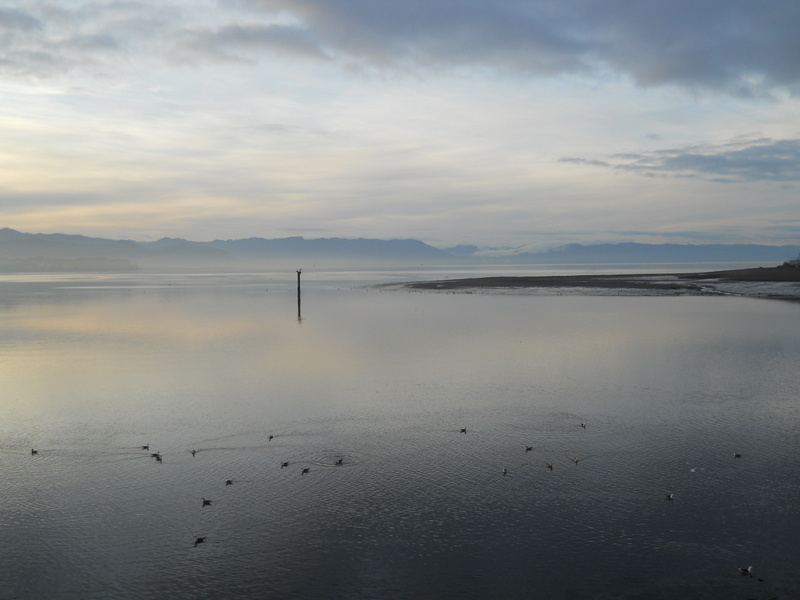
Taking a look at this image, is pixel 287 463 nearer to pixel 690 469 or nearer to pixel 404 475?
pixel 404 475

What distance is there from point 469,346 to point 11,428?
2109 centimetres

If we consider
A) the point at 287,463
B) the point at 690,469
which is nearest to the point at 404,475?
the point at 287,463

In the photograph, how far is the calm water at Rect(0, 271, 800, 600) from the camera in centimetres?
998

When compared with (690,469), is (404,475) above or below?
below

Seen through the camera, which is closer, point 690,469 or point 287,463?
point 690,469

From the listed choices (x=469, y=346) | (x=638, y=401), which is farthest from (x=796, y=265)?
(x=638, y=401)

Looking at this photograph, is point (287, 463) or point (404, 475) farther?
point (287, 463)

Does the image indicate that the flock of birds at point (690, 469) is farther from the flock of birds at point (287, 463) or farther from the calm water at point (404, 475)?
the calm water at point (404, 475)

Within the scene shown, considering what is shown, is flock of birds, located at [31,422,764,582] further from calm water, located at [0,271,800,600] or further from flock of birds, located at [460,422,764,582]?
calm water, located at [0,271,800,600]

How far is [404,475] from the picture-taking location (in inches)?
543

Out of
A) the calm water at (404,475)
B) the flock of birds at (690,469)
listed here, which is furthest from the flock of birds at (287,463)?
the calm water at (404,475)

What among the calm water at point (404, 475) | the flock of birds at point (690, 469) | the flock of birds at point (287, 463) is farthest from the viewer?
the flock of birds at point (287, 463)

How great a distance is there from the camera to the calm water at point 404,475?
9.98m

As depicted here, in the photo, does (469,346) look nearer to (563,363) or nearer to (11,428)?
(563,363)
